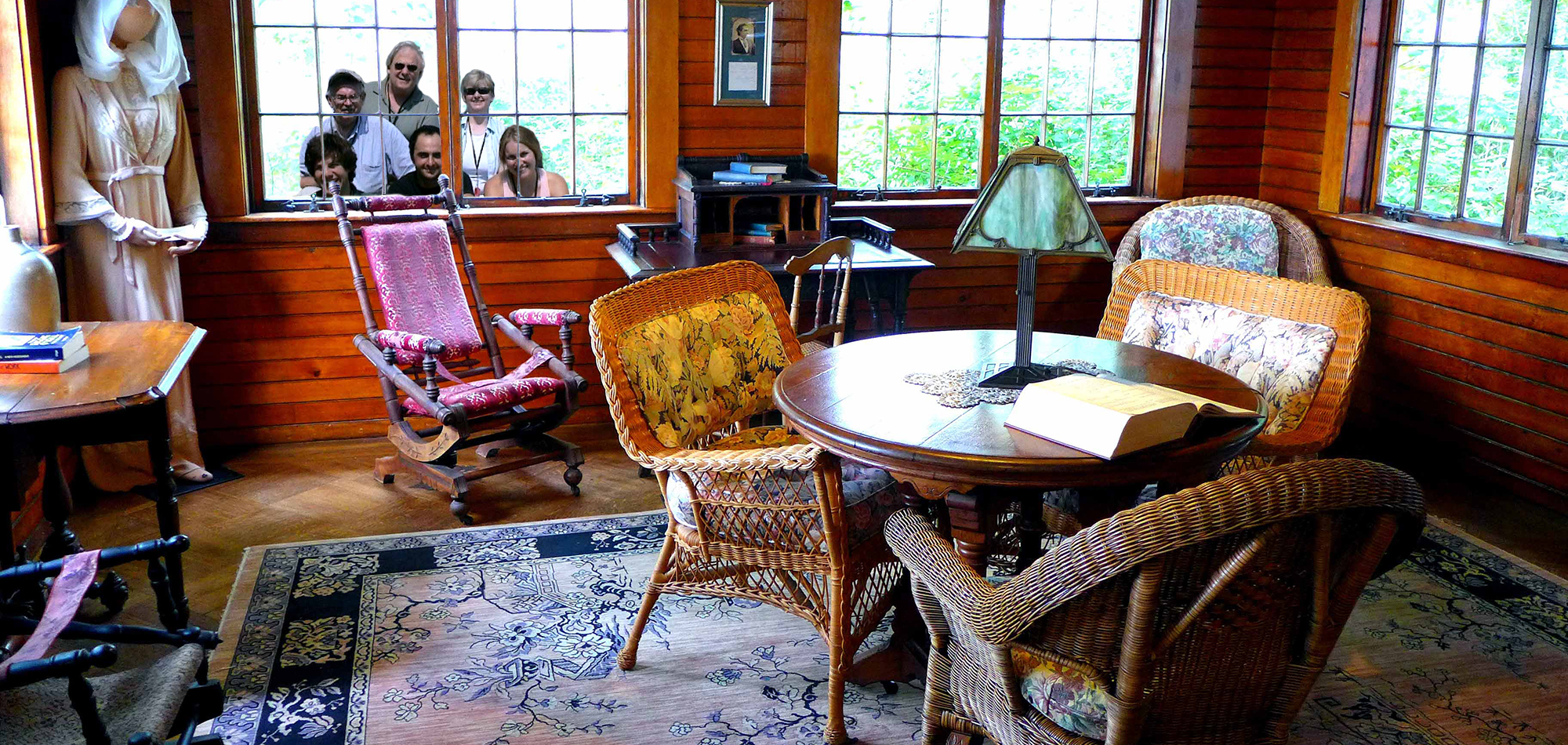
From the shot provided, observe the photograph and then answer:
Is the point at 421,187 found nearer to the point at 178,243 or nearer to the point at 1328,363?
the point at 178,243

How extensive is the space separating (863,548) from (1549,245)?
2.89 m

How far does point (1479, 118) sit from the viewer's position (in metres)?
4.32

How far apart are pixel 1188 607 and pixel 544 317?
9.17ft

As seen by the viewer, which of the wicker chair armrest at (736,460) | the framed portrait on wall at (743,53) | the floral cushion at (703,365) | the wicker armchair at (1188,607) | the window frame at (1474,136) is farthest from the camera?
the framed portrait on wall at (743,53)

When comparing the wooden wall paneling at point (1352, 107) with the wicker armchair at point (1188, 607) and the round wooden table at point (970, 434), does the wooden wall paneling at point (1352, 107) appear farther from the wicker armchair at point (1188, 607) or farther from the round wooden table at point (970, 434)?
the wicker armchair at point (1188, 607)

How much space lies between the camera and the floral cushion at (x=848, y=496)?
260 centimetres

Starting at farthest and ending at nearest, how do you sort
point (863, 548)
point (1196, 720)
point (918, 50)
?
point (918, 50) < point (863, 548) < point (1196, 720)

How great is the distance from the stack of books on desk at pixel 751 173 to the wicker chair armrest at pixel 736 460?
1.86 meters

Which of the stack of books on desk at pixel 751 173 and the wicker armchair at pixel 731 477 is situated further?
the stack of books on desk at pixel 751 173

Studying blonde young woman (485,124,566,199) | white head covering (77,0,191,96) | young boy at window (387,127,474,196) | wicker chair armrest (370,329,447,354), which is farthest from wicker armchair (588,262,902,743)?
white head covering (77,0,191,96)

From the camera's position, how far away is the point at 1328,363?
2.87m

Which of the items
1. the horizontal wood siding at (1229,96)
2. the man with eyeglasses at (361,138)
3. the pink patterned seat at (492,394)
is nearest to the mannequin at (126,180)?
the man with eyeglasses at (361,138)

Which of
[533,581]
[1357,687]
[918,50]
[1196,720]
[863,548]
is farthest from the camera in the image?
[918,50]

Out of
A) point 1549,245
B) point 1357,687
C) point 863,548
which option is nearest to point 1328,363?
point 1357,687
